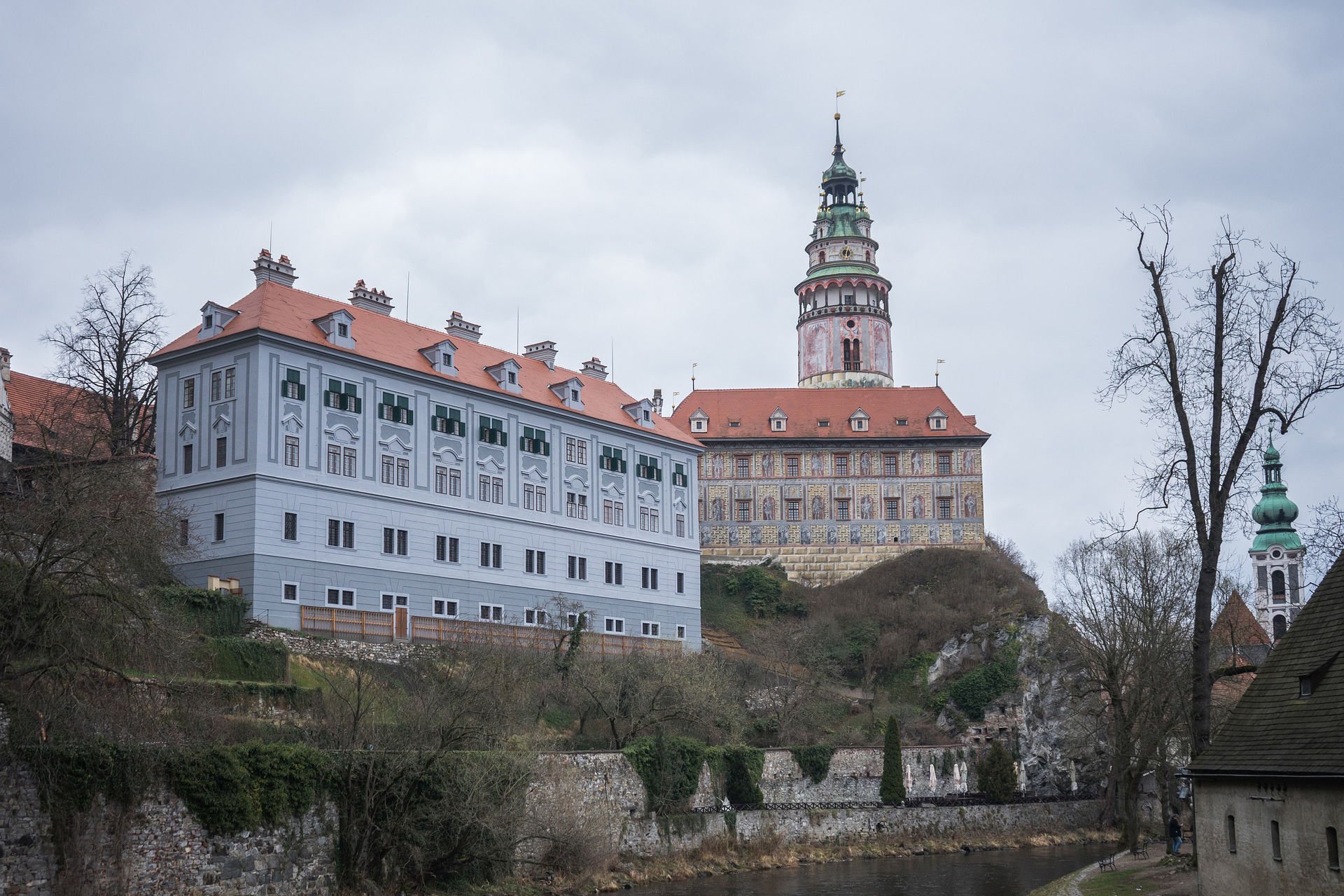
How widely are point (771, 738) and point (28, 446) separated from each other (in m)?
28.3

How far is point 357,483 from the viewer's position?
48.9 m

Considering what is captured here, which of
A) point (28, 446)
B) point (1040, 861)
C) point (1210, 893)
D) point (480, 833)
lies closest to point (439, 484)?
point (28, 446)

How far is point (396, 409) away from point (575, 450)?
973cm

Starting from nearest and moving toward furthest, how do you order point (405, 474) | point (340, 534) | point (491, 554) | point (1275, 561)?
point (340, 534) < point (405, 474) < point (491, 554) < point (1275, 561)

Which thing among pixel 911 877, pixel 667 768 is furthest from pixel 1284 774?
pixel 667 768

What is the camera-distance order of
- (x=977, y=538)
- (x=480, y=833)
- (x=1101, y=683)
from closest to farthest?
(x=480, y=833) → (x=1101, y=683) → (x=977, y=538)

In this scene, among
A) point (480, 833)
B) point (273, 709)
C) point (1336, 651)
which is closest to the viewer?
point (1336, 651)

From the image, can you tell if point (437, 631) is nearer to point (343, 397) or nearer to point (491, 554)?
point (491, 554)

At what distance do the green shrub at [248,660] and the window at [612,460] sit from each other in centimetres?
2244

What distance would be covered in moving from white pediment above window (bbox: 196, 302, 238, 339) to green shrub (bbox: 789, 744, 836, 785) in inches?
965

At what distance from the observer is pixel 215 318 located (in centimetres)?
4828

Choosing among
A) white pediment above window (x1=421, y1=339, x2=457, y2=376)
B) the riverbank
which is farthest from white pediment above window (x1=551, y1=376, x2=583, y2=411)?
the riverbank

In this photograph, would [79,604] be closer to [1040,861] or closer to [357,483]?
[357,483]

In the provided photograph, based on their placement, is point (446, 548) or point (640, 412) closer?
point (446, 548)
